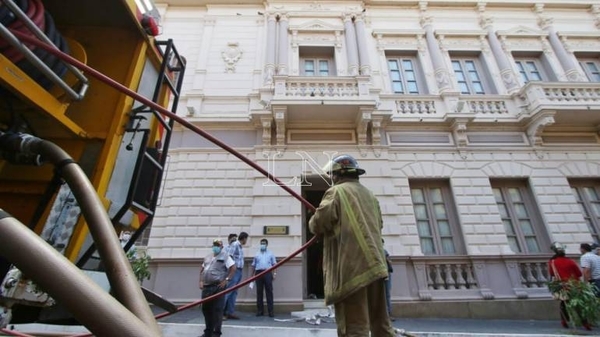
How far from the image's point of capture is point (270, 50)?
10070 millimetres

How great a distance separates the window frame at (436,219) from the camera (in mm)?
7718

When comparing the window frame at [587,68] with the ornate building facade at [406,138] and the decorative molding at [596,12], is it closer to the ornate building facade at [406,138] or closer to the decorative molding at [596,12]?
the ornate building facade at [406,138]

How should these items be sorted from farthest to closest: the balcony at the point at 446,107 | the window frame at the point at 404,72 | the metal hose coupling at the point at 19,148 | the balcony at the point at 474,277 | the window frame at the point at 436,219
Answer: the window frame at the point at 404,72 → the balcony at the point at 446,107 → the window frame at the point at 436,219 → the balcony at the point at 474,277 → the metal hose coupling at the point at 19,148

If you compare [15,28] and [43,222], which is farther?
[43,222]

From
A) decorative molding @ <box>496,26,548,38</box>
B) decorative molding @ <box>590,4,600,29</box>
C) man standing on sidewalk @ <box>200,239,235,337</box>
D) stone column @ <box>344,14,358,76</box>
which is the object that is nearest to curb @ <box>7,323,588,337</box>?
man standing on sidewalk @ <box>200,239,235,337</box>

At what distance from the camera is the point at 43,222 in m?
1.82

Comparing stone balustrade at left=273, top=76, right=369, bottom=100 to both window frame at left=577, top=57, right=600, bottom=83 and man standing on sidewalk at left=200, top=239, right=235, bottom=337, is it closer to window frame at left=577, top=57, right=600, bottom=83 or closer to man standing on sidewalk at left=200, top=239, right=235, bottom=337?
man standing on sidewalk at left=200, top=239, right=235, bottom=337

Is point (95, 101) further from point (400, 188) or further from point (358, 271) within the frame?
point (400, 188)

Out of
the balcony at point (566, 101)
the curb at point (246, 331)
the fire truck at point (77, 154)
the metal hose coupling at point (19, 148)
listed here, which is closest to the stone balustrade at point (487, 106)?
the balcony at point (566, 101)

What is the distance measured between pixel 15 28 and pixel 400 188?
26.5 feet

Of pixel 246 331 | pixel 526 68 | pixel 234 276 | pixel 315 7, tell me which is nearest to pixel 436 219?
pixel 234 276

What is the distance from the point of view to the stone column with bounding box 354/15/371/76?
9734 millimetres

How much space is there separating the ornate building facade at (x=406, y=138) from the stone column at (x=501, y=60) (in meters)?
0.06

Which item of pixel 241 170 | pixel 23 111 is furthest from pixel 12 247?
pixel 241 170
